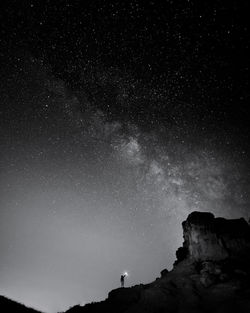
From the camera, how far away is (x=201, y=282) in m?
29.3

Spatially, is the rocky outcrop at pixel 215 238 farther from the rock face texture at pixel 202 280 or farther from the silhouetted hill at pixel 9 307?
the silhouetted hill at pixel 9 307

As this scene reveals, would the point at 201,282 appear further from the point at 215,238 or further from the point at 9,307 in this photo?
the point at 9,307

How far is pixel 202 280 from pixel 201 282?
1.02 ft

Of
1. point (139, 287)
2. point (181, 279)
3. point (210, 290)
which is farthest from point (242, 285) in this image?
point (139, 287)

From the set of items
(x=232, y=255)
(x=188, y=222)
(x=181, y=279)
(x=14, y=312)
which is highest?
(x=188, y=222)

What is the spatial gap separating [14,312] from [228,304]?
18951 millimetres

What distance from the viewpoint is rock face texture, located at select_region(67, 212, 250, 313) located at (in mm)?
25125

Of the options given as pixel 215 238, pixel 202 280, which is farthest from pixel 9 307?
pixel 215 238

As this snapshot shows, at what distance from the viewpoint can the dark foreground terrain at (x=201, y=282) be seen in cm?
2472

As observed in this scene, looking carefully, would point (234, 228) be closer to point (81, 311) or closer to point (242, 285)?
point (242, 285)

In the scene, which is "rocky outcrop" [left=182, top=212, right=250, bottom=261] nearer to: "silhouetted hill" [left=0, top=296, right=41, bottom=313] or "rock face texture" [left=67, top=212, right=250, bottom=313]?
"rock face texture" [left=67, top=212, right=250, bottom=313]

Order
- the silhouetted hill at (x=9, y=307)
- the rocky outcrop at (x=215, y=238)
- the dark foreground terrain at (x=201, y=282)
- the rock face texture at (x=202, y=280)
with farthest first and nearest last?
the rocky outcrop at (x=215, y=238) < the rock face texture at (x=202, y=280) < the dark foreground terrain at (x=201, y=282) < the silhouetted hill at (x=9, y=307)

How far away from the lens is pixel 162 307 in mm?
25516

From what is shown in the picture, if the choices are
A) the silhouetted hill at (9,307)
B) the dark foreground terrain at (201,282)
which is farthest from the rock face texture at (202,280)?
the silhouetted hill at (9,307)
